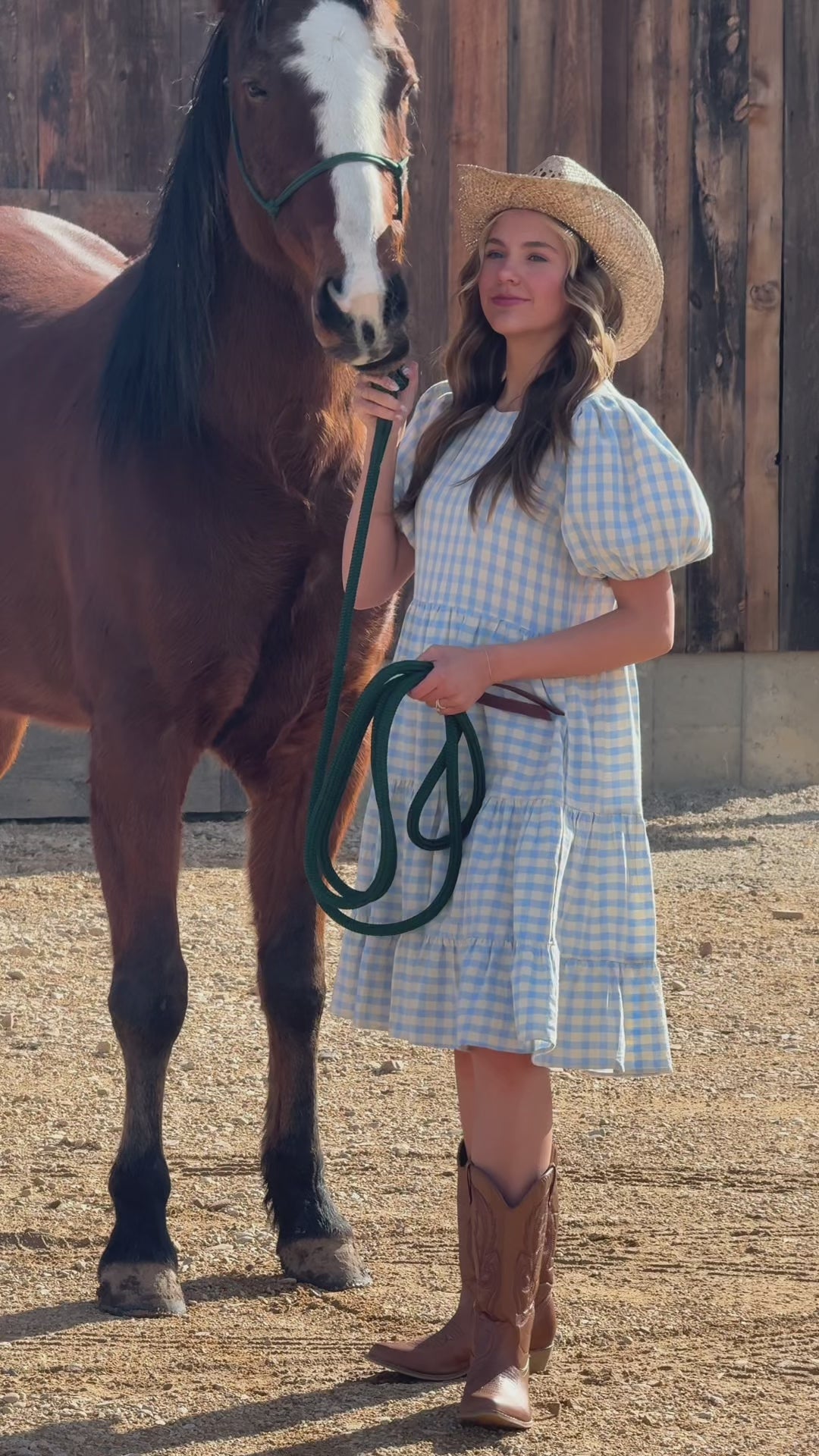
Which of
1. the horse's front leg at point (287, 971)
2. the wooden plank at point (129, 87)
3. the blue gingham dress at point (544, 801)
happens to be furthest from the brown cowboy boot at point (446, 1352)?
the wooden plank at point (129, 87)

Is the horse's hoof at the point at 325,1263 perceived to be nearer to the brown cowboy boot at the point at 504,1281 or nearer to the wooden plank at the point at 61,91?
the brown cowboy boot at the point at 504,1281

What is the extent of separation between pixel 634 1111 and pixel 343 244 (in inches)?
79.3

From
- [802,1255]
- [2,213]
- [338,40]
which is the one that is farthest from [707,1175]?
Result: [2,213]

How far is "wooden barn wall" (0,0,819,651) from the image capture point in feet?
20.9

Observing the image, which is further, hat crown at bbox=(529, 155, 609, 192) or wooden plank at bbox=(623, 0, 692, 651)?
wooden plank at bbox=(623, 0, 692, 651)

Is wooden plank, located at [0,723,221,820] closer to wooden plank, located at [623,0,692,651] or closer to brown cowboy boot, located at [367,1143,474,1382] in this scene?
wooden plank, located at [623,0,692,651]

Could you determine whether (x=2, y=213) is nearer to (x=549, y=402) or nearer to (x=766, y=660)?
(x=549, y=402)

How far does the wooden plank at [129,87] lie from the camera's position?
635cm

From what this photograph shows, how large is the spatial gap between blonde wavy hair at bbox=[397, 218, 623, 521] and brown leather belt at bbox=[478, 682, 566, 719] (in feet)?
0.82

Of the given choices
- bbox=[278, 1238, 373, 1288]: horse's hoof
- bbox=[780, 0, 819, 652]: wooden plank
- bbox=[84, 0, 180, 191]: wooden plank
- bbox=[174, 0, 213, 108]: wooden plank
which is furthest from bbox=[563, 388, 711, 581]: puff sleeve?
bbox=[780, 0, 819, 652]: wooden plank

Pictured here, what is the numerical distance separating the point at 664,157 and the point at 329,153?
4.51 meters

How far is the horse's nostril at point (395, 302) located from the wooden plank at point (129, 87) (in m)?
4.21

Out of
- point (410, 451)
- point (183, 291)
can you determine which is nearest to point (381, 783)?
point (410, 451)

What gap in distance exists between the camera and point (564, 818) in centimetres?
234
